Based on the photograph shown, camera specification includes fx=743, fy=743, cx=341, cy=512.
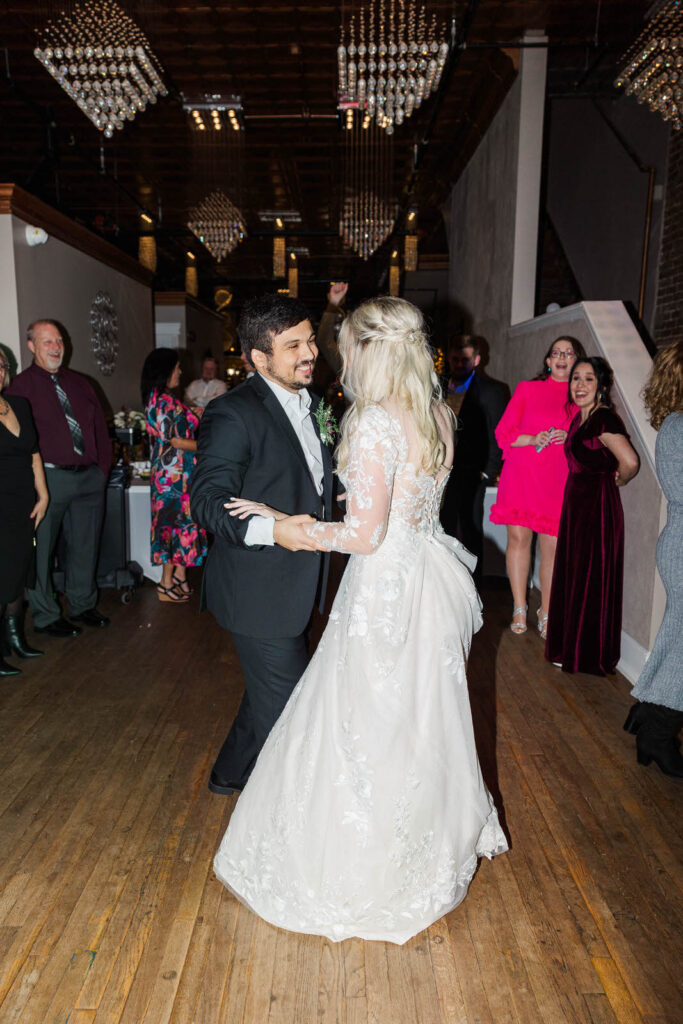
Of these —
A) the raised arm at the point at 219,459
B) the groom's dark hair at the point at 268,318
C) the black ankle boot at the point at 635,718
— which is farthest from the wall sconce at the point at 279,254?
the raised arm at the point at 219,459

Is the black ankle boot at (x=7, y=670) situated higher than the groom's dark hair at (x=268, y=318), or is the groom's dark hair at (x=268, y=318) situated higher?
the groom's dark hair at (x=268, y=318)

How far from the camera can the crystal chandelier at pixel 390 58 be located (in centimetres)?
529

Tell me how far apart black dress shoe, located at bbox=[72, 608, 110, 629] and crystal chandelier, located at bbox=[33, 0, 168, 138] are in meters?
3.59

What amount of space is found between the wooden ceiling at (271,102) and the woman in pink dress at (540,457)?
2582mm

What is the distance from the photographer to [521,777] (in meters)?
2.81

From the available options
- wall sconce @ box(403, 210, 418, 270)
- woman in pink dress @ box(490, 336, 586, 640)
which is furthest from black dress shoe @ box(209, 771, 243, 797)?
wall sconce @ box(403, 210, 418, 270)

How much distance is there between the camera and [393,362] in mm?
1795

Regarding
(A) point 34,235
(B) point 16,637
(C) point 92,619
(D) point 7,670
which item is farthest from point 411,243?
(D) point 7,670

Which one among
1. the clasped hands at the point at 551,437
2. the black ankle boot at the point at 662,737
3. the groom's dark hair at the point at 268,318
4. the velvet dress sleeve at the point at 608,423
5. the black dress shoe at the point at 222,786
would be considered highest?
the groom's dark hair at the point at 268,318

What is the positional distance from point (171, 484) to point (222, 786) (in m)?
2.58

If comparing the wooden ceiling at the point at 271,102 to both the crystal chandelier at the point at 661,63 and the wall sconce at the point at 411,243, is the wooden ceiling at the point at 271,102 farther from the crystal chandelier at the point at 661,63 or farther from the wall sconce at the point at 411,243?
the crystal chandelier at the point at 661,63

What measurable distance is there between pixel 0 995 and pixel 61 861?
0.53 m

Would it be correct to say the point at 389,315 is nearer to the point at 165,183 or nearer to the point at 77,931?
the point at 77,931

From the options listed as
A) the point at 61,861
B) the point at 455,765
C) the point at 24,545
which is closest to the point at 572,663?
the point at 455,765
